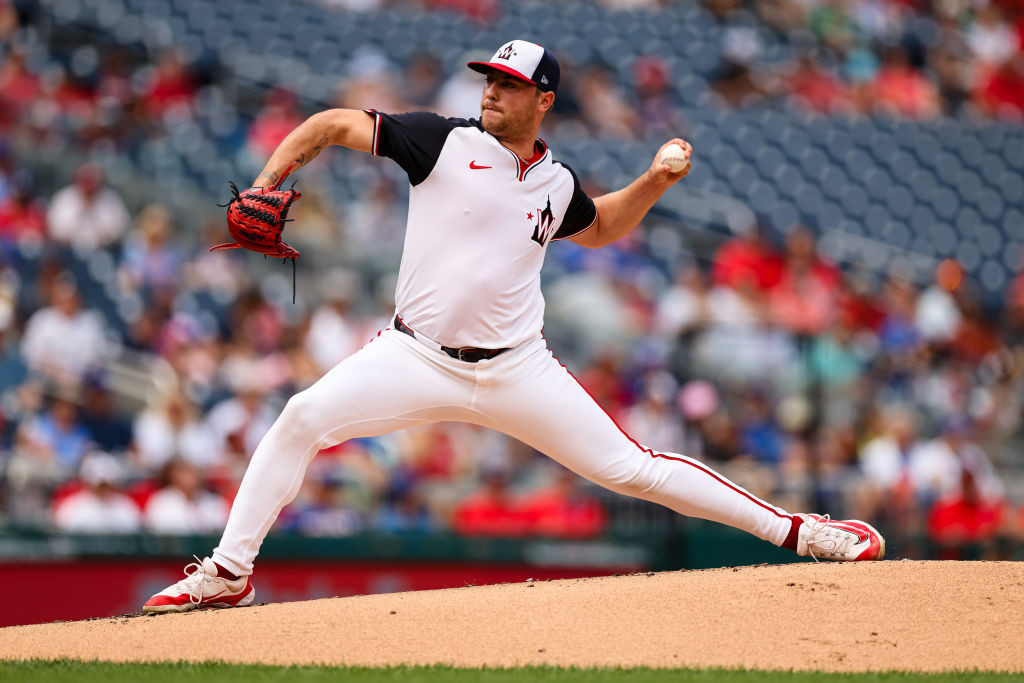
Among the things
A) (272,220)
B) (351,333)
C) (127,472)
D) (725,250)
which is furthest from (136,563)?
(725,250)

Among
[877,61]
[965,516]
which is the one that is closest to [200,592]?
[965,516]

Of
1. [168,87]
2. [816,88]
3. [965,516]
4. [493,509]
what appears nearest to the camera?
[493,509]

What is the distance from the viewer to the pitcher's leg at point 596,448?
452 cm

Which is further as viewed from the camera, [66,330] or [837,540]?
[66,330]

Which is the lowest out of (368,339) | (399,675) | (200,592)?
(368,339)

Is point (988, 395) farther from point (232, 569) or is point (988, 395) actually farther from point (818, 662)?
point (232, 569)

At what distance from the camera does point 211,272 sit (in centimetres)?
978

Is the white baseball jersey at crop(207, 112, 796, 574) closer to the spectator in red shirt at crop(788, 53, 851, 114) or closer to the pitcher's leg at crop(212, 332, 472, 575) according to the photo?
the pitcher's leg at crop(212, 332, 472, 575)

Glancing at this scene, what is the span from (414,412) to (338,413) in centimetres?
26

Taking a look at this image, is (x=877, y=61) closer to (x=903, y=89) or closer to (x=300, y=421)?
(x=903, y=89)

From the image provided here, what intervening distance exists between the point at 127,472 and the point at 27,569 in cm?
A: 79

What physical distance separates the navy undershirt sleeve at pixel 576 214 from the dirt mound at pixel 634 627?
1.32 metres

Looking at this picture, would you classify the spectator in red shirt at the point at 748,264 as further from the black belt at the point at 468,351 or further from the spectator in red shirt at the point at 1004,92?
the black belt at the point at 468,351

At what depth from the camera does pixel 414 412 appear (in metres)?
4.51
